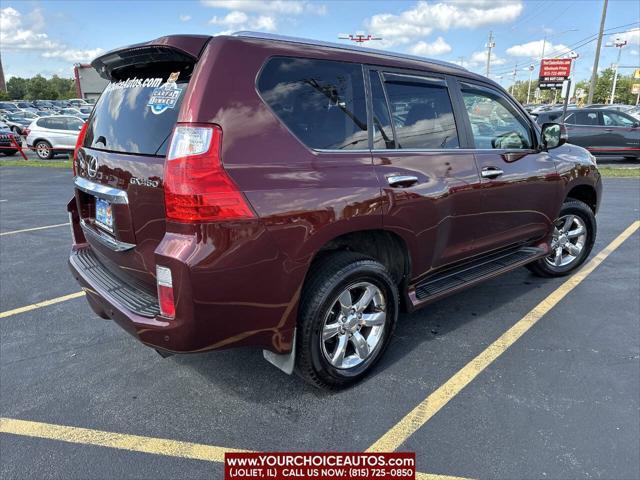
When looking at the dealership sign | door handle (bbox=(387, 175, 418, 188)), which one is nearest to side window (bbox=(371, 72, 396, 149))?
door handle (bbox=(387, 175, 418, 188))

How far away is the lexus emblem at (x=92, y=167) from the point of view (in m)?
2.68

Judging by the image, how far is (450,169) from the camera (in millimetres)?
3188

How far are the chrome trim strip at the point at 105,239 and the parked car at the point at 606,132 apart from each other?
47.9 feet

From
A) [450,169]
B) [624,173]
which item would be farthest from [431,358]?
[624,173]

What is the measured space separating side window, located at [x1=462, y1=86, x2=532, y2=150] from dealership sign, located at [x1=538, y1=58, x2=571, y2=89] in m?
33.0

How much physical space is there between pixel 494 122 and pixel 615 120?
13534mm

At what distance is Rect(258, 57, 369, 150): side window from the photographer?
2.38 m

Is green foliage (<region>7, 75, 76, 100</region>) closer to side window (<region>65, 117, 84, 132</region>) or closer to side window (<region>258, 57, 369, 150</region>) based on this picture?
side window (<region>65, 117, 84, 132</region>)

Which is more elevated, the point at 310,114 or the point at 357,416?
the point at 310,114

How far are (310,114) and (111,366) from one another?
2.15m

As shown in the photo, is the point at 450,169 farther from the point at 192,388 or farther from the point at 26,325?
the point at 26,325

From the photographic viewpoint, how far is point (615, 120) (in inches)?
570

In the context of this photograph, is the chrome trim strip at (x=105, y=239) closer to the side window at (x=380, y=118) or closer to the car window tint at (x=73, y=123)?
the side window at (x=380, y=118)

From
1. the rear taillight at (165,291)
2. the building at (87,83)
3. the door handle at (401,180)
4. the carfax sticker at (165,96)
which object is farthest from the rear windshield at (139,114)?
the building at (87,83)
